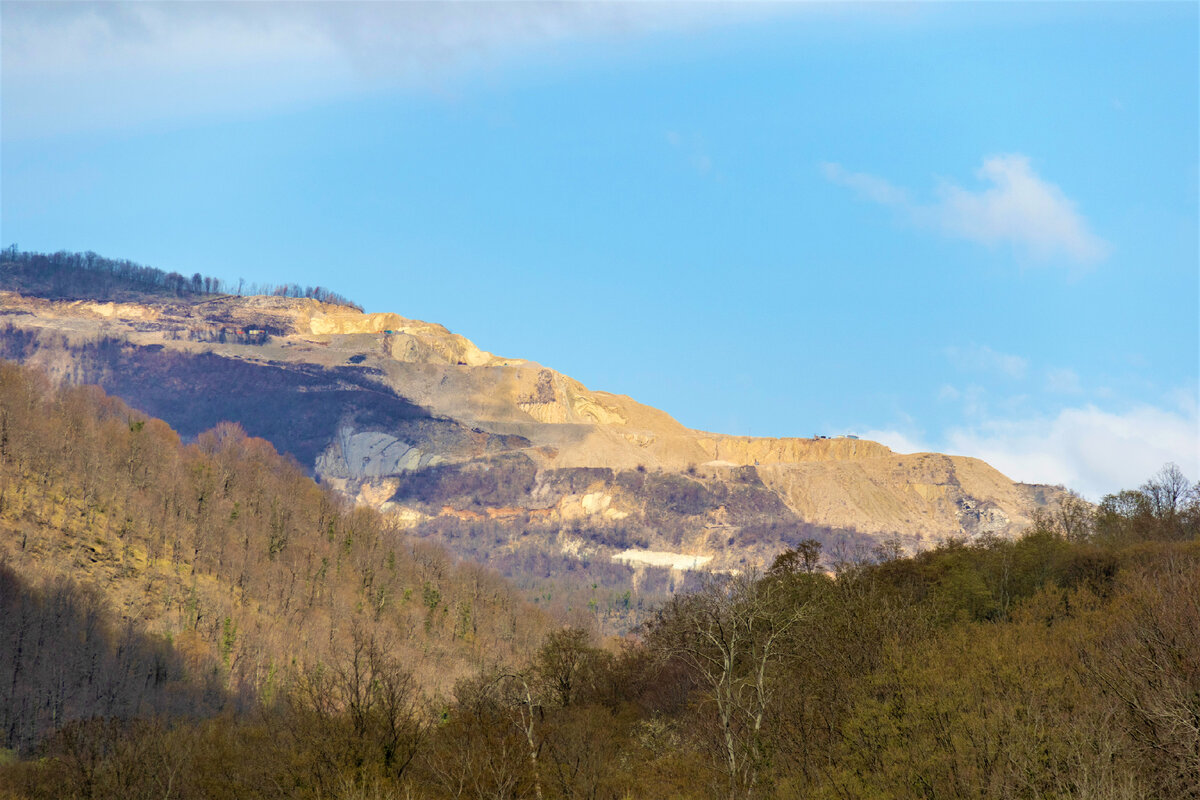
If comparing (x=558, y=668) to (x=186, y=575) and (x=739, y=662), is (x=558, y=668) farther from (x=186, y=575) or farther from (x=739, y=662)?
(x=186, y=575)

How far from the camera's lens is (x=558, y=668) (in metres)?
87.1

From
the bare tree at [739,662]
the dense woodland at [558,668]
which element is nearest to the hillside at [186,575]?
the dense woodland at [558,668]

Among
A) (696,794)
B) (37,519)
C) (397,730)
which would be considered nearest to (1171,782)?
(696,794)

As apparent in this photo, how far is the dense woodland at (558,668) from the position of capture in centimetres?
4438

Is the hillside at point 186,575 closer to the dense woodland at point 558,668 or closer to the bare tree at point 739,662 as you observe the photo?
the dense woodland at point 558,668

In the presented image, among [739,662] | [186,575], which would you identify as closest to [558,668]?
[739,662]

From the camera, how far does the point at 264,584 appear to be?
15238 cm

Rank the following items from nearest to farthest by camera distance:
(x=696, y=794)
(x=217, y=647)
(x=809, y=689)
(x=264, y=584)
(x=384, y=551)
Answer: (x=696, y=794) → (x=809, y=689) → (x=217, y=647) → (x=264, y=584) → (x=384, y=551)

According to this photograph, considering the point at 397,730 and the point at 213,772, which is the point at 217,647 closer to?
the point at 213,772

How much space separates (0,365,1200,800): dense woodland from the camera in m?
44.4

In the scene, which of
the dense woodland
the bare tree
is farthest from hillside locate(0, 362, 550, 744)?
the bare tree

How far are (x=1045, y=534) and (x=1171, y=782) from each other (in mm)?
66141

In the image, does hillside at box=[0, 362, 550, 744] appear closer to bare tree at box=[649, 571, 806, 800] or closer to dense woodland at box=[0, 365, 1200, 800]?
dense woodland at box=[0, 365, 1200, 800]

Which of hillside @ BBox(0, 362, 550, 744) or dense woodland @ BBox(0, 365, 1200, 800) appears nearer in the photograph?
dense woodland @ BBox(0, 365, 1200, 800)
